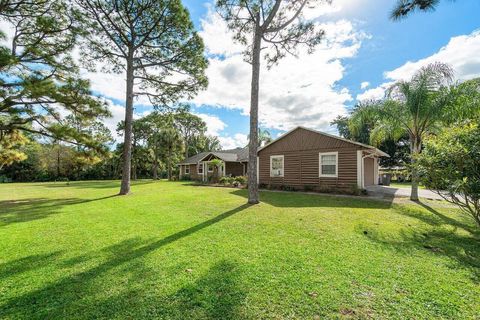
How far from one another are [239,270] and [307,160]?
1236 cm

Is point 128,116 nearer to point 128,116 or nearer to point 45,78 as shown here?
point 128,116

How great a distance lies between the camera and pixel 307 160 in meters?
14.7

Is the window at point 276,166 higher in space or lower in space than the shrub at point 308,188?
higher

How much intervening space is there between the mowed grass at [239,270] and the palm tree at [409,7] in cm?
549

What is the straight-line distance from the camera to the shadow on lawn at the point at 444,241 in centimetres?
390

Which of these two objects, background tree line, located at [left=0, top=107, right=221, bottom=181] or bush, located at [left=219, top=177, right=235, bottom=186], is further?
background tree line, located at [left=0, top=107, right=221, bottom=181]

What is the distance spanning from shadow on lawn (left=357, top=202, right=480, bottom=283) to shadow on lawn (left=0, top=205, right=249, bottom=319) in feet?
11.8

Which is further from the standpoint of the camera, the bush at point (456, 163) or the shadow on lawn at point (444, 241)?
the bush at point (456, 163)

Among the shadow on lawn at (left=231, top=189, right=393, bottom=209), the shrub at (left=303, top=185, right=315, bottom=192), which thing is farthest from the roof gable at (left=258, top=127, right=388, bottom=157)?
the shadow on lawn at (left=231, top=189, right=393, bottom=209)

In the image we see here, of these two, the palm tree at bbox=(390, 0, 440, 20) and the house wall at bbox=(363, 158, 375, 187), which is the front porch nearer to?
the house wall at bbox=(363, 158, 375, 187)

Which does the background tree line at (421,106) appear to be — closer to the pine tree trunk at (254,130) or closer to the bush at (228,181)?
the pine tree trunk at (254,130)

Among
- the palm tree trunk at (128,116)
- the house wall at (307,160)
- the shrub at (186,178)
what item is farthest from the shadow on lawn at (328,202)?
the shrub at (186,178)

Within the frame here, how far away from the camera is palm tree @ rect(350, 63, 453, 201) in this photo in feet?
31.7

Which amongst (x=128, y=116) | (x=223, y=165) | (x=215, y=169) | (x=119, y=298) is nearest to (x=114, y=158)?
(x=215, y=169)
